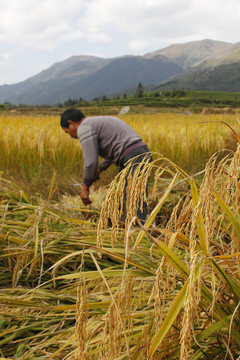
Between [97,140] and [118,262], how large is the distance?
4.81 ft

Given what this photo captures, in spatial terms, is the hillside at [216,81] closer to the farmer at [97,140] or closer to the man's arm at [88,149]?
the farmer at [97,140]

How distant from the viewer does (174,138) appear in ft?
14.4

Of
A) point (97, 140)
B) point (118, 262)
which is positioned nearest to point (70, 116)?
point (97, 140)

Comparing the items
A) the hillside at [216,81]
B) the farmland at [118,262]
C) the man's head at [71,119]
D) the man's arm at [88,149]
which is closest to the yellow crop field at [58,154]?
the farmland at [118,262]

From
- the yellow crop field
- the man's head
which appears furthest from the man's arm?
the yellow crop field

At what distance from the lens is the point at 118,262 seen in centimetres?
202

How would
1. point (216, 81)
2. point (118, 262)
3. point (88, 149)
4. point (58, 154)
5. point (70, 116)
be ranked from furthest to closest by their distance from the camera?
point (216, 81) < point (58, 154) < point (70, 116) < point (88, 149) < point (118, 262)

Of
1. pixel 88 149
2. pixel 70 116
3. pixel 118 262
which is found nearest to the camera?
pixel 118 262

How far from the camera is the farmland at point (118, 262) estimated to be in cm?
71

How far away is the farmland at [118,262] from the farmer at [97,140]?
1.24 ft

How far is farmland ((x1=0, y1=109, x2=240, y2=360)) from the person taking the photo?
2.32ft

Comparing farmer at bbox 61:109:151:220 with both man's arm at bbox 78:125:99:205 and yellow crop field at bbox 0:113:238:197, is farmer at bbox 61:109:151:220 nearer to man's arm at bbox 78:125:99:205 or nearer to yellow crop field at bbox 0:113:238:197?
man's arm at bbox 78:125:99:205

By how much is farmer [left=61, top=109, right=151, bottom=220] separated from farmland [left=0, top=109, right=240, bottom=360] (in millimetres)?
379

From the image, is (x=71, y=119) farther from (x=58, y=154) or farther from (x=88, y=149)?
(x=58, y=154)
